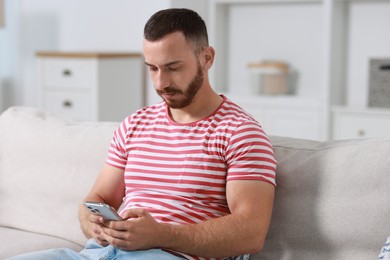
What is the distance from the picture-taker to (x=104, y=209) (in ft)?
5.49

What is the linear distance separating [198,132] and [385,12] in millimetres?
2785

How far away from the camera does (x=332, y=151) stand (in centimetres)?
187

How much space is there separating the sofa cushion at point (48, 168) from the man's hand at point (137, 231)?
0.53 metres

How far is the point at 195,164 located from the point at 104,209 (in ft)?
0.86

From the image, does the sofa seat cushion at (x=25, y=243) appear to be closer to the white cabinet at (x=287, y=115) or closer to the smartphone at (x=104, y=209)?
the smartphone at (x=104, y=209)

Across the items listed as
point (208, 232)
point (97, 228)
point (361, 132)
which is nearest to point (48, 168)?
point (97, 228)

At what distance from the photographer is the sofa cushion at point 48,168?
7.37ft

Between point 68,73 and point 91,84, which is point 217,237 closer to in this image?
point 91,84

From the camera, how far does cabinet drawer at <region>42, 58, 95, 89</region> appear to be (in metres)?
4.60

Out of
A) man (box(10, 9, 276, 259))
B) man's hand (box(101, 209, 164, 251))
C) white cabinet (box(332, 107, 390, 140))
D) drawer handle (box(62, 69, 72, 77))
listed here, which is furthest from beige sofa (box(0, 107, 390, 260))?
drawer handle (box(62, 69, 72, 77))

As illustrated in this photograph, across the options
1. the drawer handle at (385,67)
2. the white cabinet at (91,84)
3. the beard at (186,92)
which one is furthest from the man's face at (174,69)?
the white cabinet at (91,84)

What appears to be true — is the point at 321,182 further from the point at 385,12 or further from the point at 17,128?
the point at 385,12

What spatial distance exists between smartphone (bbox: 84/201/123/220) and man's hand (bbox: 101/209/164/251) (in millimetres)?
16

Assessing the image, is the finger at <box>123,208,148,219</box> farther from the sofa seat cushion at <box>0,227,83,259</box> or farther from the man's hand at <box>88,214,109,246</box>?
the sofa seat cushion at <box>0,227,83,259</box>
